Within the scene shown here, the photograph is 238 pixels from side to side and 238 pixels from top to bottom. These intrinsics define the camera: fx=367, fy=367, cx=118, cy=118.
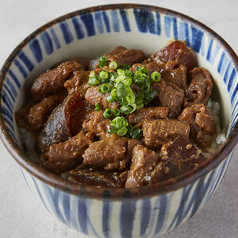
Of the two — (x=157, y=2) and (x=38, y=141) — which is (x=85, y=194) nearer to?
(x=38, y=141)

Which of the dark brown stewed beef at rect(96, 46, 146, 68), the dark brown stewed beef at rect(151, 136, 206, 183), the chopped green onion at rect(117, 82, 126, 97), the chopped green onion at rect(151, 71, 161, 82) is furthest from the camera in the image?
the dark brown stewed beef at rect(96, 46, 146, 68)

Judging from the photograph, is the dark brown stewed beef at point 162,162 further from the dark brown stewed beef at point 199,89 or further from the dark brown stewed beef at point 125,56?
the dark brown stewed beef at point 125,56

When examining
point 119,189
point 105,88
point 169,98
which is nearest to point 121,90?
point 105,88

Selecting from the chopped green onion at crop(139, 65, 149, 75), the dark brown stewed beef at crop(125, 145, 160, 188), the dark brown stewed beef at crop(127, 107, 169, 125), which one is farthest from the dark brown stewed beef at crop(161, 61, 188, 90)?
the dark brown stewed beef at crop(125, 145, 160, 188)

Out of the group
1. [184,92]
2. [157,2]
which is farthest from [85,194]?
[157,2]

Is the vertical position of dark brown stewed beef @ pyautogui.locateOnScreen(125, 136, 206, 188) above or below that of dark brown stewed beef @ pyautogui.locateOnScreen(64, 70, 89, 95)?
below

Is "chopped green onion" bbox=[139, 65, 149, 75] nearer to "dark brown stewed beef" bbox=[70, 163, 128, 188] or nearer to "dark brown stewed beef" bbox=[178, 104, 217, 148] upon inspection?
"dark brown stewed beef" bbox=[178, 104, 217, 148]

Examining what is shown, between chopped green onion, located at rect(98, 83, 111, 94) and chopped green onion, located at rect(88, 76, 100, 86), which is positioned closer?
chopped green onion, located at rect(98, 83, 111, 94)
